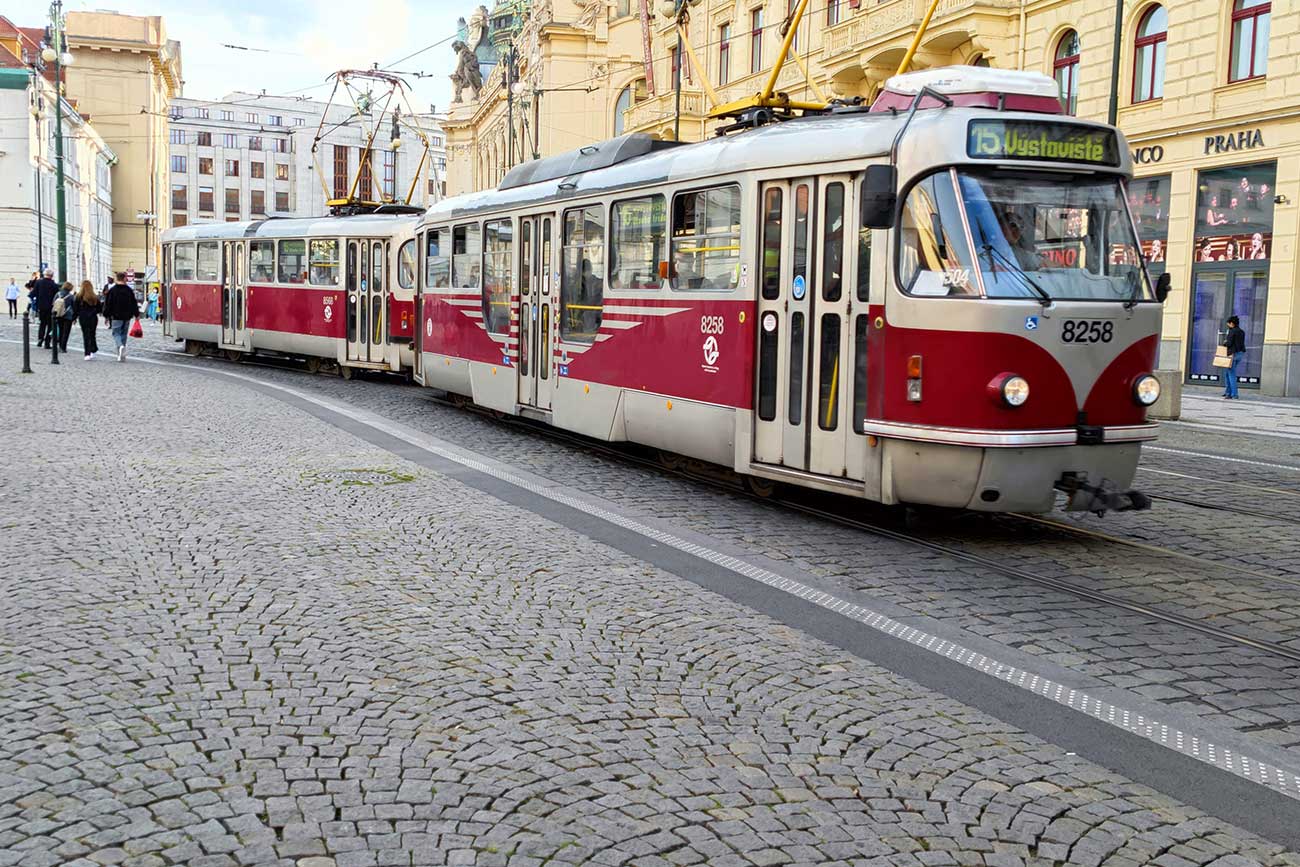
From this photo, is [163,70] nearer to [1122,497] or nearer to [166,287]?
[166,287]

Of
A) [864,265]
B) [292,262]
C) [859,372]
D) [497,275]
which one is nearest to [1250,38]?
[497,275]

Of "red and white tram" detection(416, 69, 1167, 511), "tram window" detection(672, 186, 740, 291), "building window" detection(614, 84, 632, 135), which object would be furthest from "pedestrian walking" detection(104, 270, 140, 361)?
"building window" detection(614, 84, 632, 135)

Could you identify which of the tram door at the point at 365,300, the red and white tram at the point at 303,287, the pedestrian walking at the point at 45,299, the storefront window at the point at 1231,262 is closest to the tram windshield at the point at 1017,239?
the red and white tram at the point at 303,287

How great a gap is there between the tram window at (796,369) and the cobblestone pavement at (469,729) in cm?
213

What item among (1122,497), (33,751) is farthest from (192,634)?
(1122,497)

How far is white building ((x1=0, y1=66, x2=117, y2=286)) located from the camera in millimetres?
61625

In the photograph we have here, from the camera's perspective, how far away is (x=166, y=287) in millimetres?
30781

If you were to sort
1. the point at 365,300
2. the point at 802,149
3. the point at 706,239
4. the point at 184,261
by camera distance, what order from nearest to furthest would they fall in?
the point at 802,149
the point at 706,239
the point at 365,300
the point at 184,261

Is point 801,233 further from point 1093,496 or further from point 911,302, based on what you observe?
point 1093,496

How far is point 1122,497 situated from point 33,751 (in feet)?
21.2

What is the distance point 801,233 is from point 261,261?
62.9 feet

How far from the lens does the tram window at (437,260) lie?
16953 mm

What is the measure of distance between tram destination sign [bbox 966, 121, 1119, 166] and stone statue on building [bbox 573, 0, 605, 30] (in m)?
60.1

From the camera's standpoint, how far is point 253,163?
125 metres
